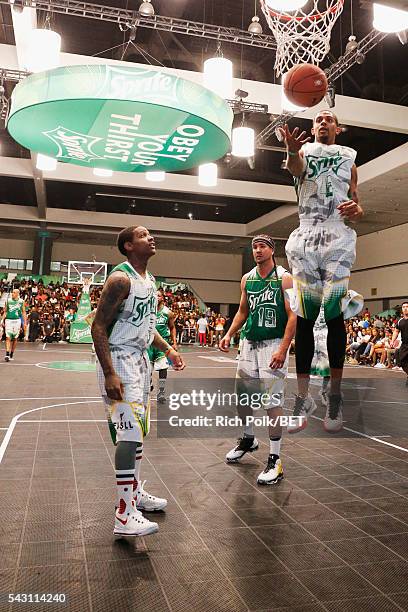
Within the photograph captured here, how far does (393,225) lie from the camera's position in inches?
888

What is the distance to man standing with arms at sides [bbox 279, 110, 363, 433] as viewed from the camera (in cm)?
235

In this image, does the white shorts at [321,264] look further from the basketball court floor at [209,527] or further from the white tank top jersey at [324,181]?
the basketball court floor at [209,527]

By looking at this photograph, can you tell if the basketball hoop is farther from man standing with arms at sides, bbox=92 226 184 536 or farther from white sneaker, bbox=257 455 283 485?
white sneaker, bbox=257 455 283 485

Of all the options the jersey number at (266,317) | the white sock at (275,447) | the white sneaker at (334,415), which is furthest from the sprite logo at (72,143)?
the white sneaker at (334,415)

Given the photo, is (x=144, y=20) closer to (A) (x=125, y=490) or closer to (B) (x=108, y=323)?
(B) (x=108, y=323)

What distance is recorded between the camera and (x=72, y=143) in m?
6.18

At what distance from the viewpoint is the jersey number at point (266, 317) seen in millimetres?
3510

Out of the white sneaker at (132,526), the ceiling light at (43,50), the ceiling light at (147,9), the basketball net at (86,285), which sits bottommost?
the white sneaker at (132,526)

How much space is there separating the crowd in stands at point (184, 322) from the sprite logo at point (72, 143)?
10.4 m

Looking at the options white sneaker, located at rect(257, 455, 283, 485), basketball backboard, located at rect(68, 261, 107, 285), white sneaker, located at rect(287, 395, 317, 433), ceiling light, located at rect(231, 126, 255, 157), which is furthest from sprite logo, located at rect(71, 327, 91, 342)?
white sneaker, located at rect(287, 395, 317, 433)

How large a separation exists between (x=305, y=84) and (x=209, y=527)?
235cm

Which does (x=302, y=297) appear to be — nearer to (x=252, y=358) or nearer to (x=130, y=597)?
(x=252, y=358)

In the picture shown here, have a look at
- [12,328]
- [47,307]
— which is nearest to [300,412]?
[12,328]

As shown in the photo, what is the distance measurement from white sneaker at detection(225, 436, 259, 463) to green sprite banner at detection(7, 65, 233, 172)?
11.1 feet
